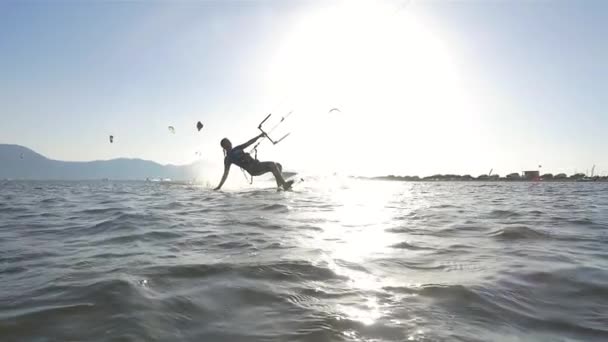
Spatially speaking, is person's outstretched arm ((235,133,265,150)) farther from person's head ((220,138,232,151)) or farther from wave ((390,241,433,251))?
wave ((390,241,433,251))

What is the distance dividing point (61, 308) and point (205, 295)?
111 cm

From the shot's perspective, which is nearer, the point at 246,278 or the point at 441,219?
the point at 246,278

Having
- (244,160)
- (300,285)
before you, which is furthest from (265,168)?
(300,285)

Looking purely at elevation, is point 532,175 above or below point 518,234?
above

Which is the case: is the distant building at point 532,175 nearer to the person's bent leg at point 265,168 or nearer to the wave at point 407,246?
the person's bent leg at point 265,168

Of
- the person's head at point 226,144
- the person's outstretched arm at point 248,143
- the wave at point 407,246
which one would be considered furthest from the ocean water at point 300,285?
the person's head at point 226,144

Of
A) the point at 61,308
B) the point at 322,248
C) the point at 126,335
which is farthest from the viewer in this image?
the point at 322,248

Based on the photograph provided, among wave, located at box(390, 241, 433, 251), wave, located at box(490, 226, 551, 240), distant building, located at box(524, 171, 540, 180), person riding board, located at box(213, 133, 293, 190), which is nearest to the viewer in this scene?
wave, located at box(390, 241, 433, 251)

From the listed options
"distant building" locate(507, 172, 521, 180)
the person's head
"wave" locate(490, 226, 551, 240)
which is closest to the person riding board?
the person's head

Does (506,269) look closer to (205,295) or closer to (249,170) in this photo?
(205,295)

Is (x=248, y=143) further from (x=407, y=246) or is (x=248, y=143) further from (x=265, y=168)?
(x=407, y=246)

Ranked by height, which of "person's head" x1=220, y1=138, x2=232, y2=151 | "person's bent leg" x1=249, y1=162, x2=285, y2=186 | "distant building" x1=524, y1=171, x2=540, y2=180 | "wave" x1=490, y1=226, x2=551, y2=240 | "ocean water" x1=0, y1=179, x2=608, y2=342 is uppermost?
"distant building" x1=524, y1=171, x2=540, y2=180

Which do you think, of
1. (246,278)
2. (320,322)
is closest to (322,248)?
(246,278)

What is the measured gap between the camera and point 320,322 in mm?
2793
